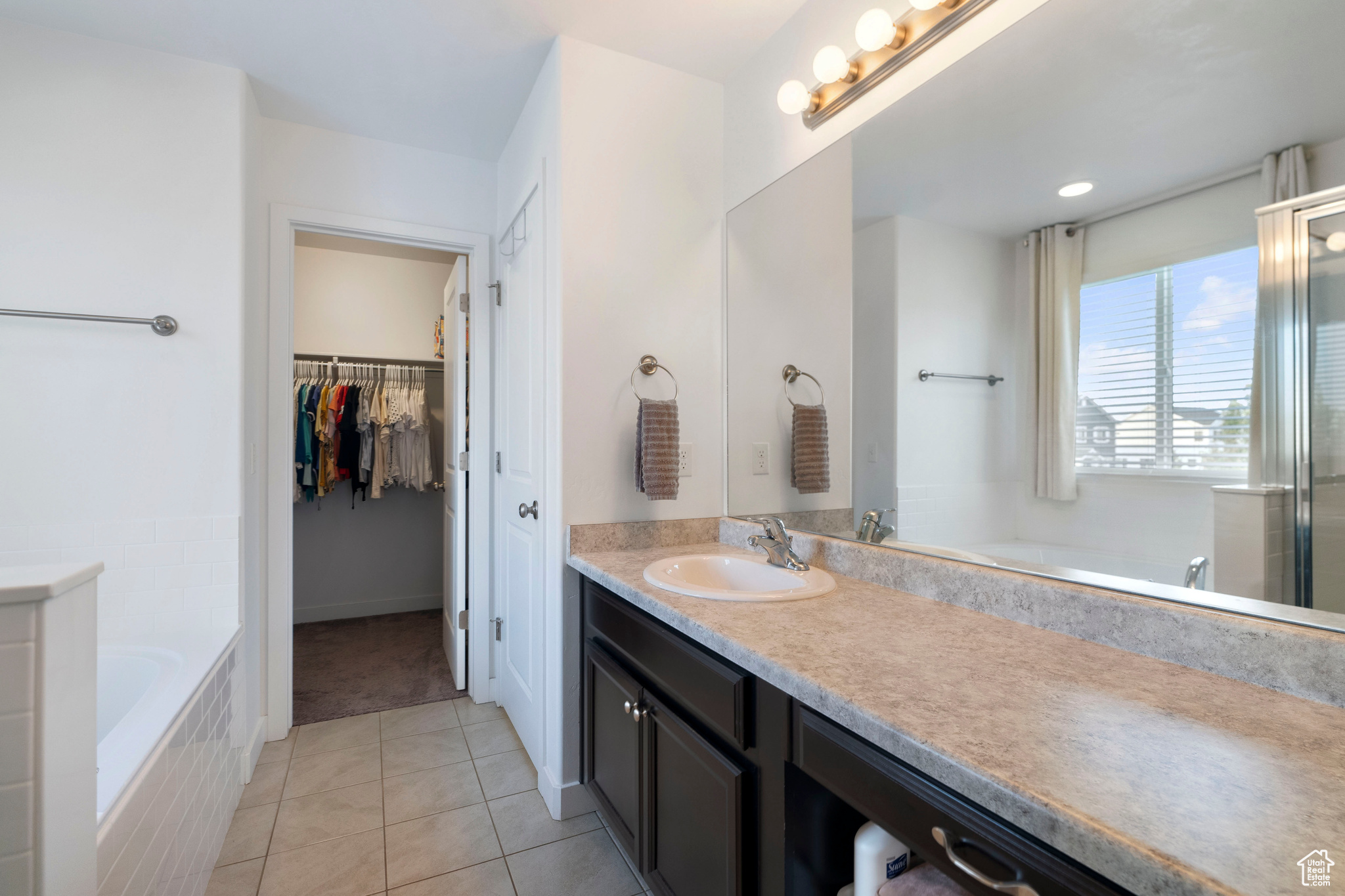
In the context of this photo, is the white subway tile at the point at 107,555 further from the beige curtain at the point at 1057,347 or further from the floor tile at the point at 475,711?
the beige curtain at the point at 1057,347

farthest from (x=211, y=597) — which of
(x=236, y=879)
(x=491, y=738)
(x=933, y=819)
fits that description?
(x=933, y=819)

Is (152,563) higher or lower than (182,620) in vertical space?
higher

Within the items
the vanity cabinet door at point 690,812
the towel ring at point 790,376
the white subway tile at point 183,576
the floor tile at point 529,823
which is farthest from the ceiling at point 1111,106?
the white subway tile at point 183,576

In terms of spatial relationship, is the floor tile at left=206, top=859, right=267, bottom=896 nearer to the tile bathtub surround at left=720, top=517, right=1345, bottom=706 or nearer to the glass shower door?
the tile bathtub surround at left=720, top=517, right=1345, bottom=706

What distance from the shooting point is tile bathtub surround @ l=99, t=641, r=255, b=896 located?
1.11 m

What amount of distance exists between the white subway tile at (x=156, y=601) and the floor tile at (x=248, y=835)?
0.69 m

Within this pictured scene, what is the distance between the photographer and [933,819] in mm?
734

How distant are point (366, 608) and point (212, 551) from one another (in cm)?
208

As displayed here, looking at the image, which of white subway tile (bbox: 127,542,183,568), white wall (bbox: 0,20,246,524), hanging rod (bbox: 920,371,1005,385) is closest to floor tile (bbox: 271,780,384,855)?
white subway tile (bbox: 127,542,183,568)

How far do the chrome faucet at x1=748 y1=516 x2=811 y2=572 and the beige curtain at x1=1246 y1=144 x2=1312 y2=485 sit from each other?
89 centimetres

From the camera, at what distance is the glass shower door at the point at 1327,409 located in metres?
0.79

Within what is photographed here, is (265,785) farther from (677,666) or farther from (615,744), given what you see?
(677,666)

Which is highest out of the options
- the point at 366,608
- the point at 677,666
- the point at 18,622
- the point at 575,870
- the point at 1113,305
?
the point at 1113,305

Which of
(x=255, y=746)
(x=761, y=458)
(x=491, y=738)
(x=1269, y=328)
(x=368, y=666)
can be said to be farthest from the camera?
(x=368, y=666)
